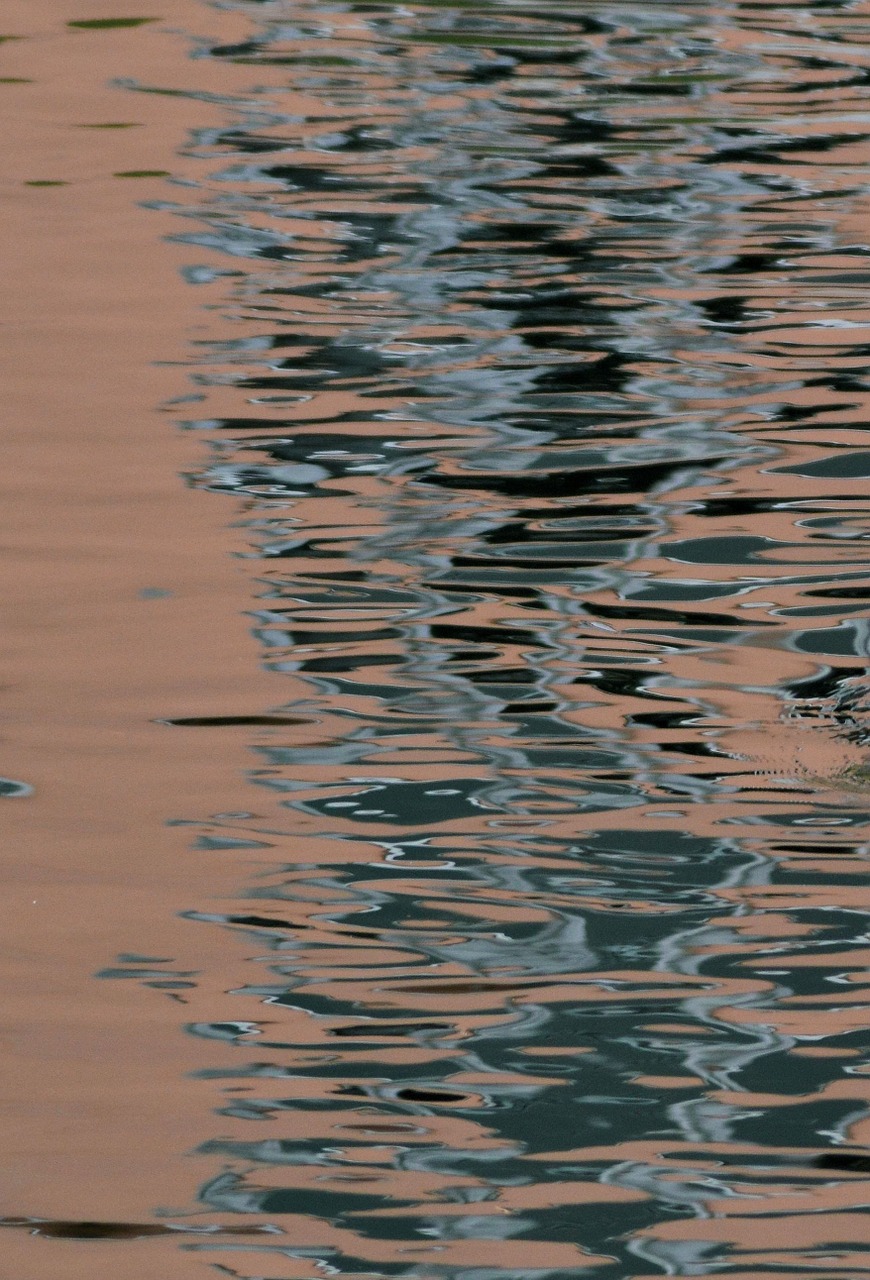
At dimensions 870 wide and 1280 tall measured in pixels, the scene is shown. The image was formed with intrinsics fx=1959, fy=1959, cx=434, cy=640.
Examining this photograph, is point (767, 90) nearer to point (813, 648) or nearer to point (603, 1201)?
point (813, 648)

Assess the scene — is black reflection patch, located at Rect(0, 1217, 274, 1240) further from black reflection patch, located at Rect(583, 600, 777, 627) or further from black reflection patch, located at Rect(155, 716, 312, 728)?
black reflection patch, located at Rect(583, 600, 777, 627)

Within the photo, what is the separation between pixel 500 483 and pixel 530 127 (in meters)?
2.19

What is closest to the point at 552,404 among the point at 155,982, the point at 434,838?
the point at 434,838

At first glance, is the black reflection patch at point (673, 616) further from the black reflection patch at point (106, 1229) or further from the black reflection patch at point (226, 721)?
the black reflection patch at point (106, 1229)

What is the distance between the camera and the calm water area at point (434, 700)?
199 cm

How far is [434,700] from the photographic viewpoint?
9.20 ft

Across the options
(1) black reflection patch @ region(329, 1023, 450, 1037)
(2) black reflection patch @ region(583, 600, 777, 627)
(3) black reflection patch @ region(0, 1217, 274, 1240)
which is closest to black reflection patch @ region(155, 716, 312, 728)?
(2) black reflection patch @ region(583, 600, 777, 627)

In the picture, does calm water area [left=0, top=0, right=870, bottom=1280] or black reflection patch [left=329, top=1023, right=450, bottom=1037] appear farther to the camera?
black reflection patch [left=329, top=1023, right=450, bottom=1037]

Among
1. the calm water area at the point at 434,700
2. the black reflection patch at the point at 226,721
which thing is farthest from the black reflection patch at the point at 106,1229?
the black reflection patch at the point at 226,721

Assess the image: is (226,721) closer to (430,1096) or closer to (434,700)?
(434,700)

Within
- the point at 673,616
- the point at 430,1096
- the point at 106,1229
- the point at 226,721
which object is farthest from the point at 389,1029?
the point at 673,616

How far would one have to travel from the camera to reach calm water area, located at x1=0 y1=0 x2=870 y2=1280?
78.4 inches

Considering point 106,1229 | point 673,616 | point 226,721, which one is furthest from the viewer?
point 673,616

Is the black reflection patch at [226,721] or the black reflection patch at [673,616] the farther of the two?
the black reflection patch at [673,616]
